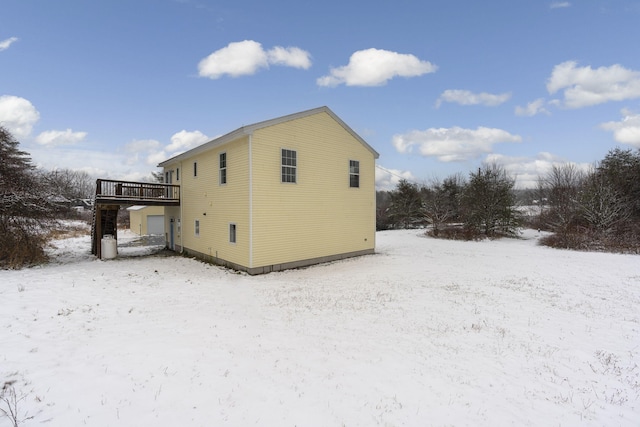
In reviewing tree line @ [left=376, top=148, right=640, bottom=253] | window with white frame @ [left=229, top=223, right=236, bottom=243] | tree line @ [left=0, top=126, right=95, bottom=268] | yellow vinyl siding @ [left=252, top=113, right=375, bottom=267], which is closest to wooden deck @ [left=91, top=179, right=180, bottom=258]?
tree line @ [left=0, top=126, right=95, bottom=268]

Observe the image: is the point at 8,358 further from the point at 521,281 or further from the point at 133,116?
the point at 133,116

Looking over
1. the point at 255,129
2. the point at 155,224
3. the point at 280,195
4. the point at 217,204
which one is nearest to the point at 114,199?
the point at 217,204

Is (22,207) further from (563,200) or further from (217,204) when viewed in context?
(563,200)

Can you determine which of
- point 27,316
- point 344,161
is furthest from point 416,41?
point 27,316

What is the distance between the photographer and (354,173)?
55.2 ft

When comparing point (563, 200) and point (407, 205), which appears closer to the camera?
point (563, 200)

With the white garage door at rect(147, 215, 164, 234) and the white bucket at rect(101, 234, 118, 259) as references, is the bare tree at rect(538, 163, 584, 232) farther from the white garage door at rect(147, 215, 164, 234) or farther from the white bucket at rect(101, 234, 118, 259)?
the white garage door at rect(147, 215, 164, 234)

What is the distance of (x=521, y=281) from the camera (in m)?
11.5

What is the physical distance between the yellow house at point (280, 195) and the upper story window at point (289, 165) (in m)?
0.04

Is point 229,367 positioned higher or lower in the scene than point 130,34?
lower

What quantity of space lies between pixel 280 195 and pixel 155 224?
23197 mm

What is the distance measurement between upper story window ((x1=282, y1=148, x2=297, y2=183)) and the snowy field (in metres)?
4.79

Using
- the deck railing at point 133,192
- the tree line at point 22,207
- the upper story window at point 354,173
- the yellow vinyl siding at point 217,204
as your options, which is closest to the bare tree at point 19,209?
the tree line at point 22,207

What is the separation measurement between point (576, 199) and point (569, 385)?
81.3 ft
